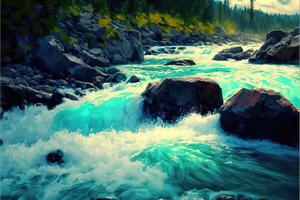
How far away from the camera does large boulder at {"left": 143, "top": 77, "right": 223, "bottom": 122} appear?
12.3m

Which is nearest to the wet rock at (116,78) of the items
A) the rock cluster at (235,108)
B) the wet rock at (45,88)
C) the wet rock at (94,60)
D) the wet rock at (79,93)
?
the wet rock at (79,93)

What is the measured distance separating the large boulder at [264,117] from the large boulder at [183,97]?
1487 millimetres

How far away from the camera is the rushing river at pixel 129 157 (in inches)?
307

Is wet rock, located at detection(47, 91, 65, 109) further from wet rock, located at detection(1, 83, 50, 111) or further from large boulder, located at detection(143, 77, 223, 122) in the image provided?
large boulder, located at detection(143, 77, 223, 122)

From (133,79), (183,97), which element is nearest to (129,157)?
(183,97)

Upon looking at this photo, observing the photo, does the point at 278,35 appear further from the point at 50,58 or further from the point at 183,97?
the point at 183,97

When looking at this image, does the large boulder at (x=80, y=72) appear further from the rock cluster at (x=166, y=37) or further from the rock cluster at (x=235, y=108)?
the rock cluster at (x=166, y=37)

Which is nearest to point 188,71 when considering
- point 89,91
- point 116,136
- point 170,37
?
point 89,91

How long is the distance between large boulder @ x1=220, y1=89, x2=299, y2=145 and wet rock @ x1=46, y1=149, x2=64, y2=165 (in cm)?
472

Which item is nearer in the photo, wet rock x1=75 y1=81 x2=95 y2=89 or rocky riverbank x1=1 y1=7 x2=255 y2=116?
rocky riverbank x1=1 y1=7 x2=255 y2=116

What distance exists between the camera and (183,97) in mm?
12320

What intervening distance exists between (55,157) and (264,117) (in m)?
5.51

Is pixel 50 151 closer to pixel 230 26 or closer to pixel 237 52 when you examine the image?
pixel 237 52

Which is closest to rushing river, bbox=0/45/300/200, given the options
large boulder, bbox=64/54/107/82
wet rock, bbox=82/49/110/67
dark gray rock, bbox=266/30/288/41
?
large boulder, bbox=64/54/107/82
